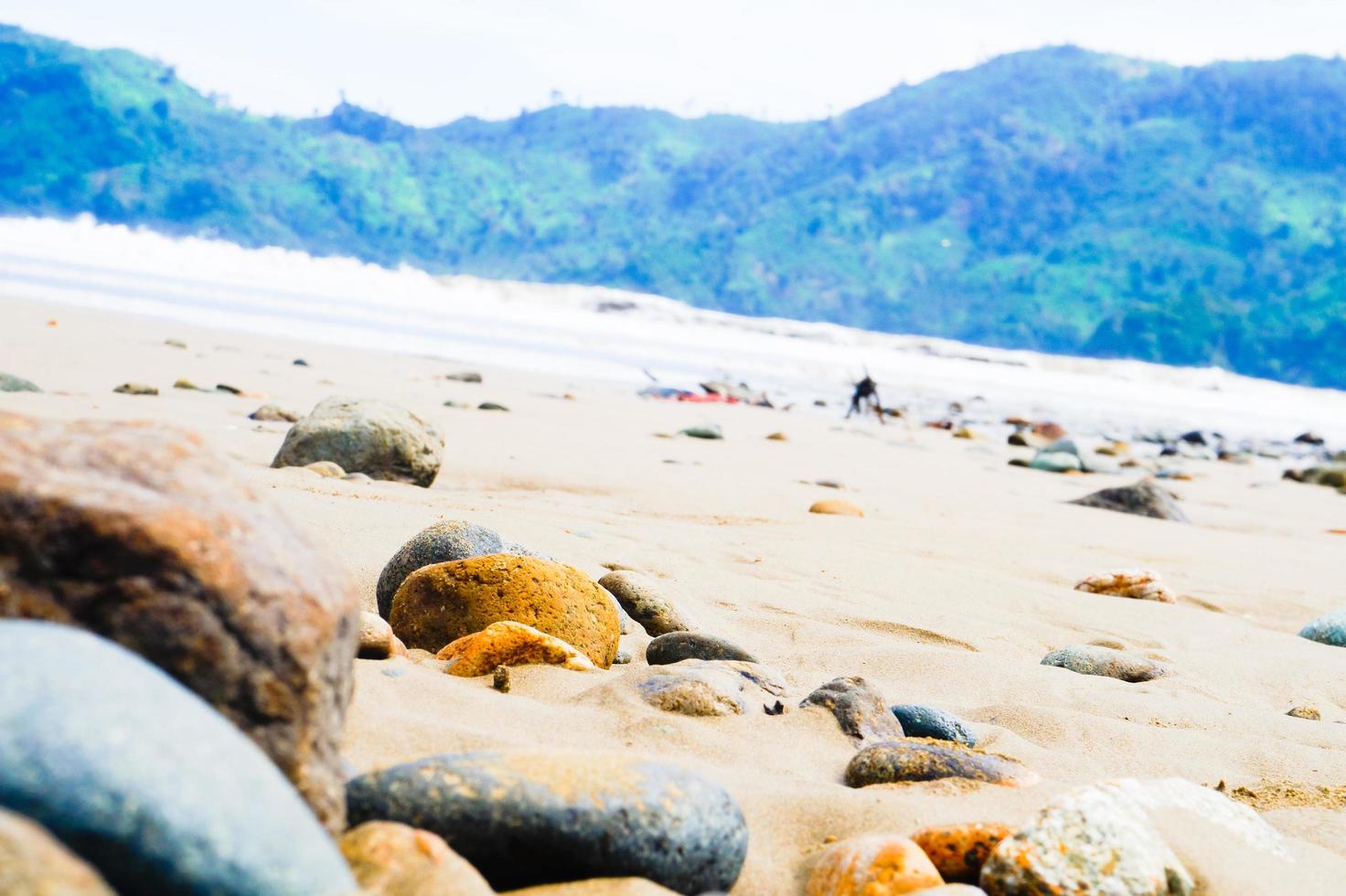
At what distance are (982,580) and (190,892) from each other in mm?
3822

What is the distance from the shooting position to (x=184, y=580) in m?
1.24

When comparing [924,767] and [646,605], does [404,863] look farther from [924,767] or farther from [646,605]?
[646,605]

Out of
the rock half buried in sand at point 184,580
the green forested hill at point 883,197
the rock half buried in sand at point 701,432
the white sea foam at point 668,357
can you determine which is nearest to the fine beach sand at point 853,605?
the rock half buried in sand at point 701,432

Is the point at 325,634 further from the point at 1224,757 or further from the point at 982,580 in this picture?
the point at 982,580

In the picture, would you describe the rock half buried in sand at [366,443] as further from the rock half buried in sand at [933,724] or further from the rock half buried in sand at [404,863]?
the rock half buried in sand at [404,863]

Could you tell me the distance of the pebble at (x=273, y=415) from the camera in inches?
266

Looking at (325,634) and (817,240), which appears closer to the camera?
(325,634)

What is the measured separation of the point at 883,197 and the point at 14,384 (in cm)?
10397

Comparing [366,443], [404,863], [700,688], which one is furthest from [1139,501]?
[404,863]

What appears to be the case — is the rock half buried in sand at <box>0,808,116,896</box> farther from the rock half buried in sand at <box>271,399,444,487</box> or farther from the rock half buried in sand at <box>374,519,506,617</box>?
the rock half buried in sand at <box>271,399,444,487</box>

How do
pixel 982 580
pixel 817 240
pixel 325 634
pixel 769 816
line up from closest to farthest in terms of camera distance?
pixel 325 634
pixel 769 816
pixel 982 580
pixel 817 240

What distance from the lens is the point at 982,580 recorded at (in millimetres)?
4430

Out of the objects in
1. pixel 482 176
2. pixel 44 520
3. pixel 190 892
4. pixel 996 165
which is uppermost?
pixel 996 165

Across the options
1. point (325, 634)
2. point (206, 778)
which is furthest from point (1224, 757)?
point (206, 778)
